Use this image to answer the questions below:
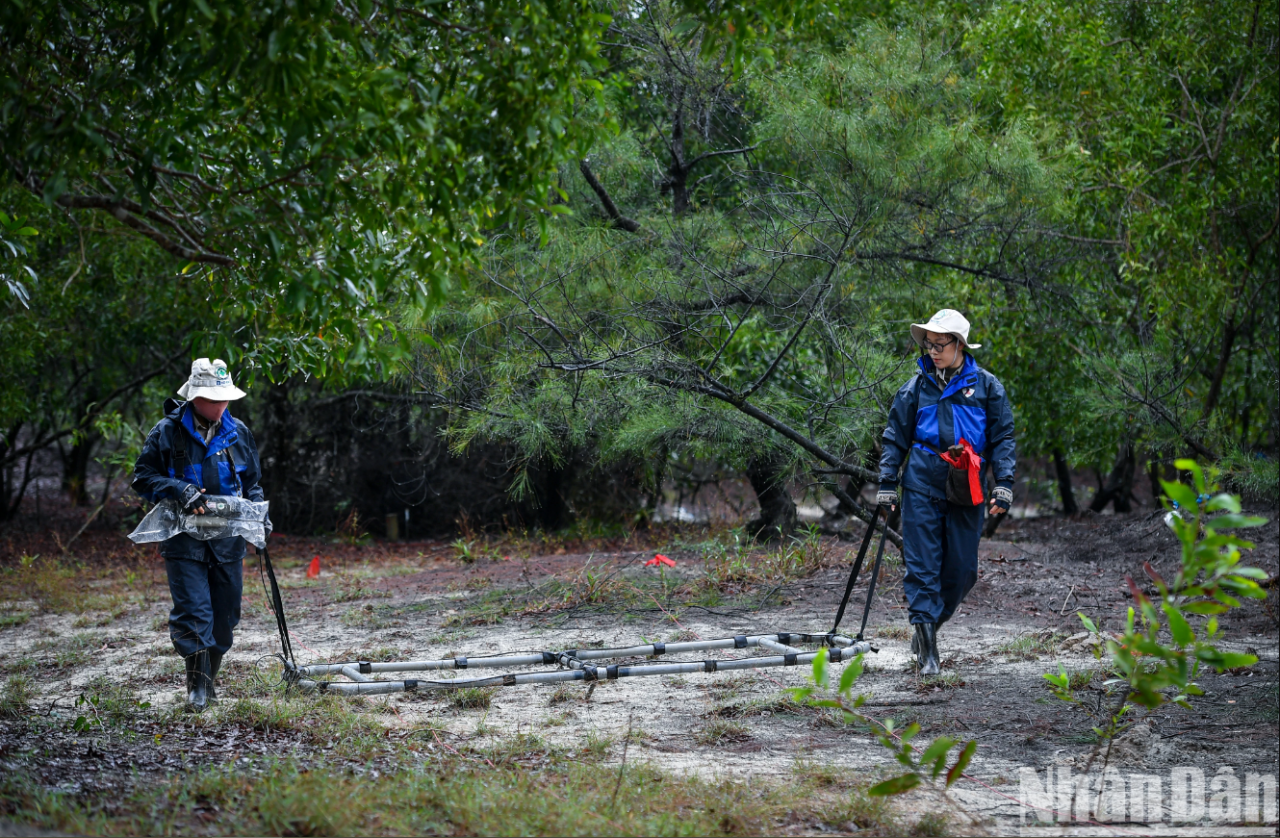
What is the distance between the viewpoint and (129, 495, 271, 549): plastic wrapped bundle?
5.22 m

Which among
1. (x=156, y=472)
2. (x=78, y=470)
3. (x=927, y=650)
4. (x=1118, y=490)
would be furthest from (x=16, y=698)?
(x=1118, y=490)

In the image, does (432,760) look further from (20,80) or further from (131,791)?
(20,80)

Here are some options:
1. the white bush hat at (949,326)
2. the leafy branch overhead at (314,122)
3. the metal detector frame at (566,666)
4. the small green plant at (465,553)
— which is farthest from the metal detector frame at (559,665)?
the small green plant at (465,553)

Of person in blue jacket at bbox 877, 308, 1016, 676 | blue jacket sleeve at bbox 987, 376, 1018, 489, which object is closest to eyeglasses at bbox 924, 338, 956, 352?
person in blue jacket at bbox 877, 308, 1016, 676

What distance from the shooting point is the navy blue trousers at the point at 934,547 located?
19.2ft

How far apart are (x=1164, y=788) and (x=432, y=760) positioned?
2.65 metres

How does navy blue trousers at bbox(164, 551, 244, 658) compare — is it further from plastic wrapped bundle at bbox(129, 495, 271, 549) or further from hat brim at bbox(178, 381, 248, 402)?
hat brim at bbox(178, 381, 248, 402)

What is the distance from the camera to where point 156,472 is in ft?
17.6

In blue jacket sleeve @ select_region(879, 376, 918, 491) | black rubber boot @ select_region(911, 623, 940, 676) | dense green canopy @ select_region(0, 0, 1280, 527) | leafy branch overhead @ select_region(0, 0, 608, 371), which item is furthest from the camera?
blue jacket sleeve @ select_region(879, 376, 918, 491)

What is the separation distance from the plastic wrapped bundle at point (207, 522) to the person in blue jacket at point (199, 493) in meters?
0.04

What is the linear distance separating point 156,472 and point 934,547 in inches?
154

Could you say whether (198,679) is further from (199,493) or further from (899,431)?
(899,431)

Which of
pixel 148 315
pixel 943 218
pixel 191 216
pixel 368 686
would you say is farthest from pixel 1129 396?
pixel 148 315

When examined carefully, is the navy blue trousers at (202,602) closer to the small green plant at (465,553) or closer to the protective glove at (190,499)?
the protective glove at (190,499)
